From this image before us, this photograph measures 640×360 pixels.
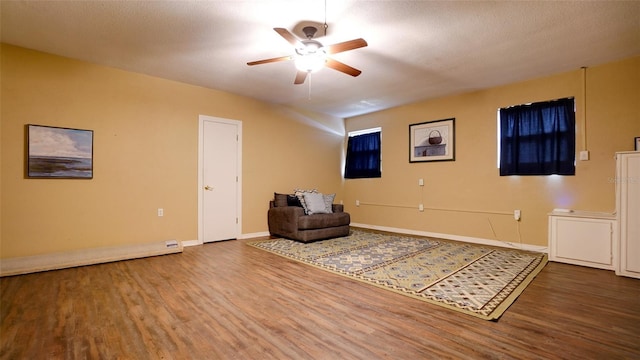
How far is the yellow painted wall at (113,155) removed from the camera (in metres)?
3.36

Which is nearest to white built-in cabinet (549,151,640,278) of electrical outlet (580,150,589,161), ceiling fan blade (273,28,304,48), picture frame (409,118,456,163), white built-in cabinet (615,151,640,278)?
white built-in cabinet (615,151,640,278)

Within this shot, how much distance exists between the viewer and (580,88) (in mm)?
3979

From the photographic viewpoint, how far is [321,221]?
4.82m

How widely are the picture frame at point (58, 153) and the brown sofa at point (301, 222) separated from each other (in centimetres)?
276

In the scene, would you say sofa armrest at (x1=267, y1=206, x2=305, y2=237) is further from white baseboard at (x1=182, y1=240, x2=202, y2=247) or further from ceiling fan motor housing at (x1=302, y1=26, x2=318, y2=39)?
ceiling fan motor housing at (x1=302, y1=26, x2=318, y2=39)

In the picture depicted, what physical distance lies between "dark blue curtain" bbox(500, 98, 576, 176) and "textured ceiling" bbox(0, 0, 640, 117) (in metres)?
0.53

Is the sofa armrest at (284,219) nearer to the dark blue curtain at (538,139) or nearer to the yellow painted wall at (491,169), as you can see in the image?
the yellow painted wall at (491,169)

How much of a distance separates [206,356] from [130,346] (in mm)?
516

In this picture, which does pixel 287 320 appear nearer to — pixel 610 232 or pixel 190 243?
pixel 190 243

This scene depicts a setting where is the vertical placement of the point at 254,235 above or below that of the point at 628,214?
below

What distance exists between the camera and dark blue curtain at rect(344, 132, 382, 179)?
21.1 feet

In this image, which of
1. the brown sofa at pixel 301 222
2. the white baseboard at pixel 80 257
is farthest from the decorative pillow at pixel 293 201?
the white baseboard at pixel 80 257

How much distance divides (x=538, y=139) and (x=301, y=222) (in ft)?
12.6

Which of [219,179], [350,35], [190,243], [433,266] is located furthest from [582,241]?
[190,243]
